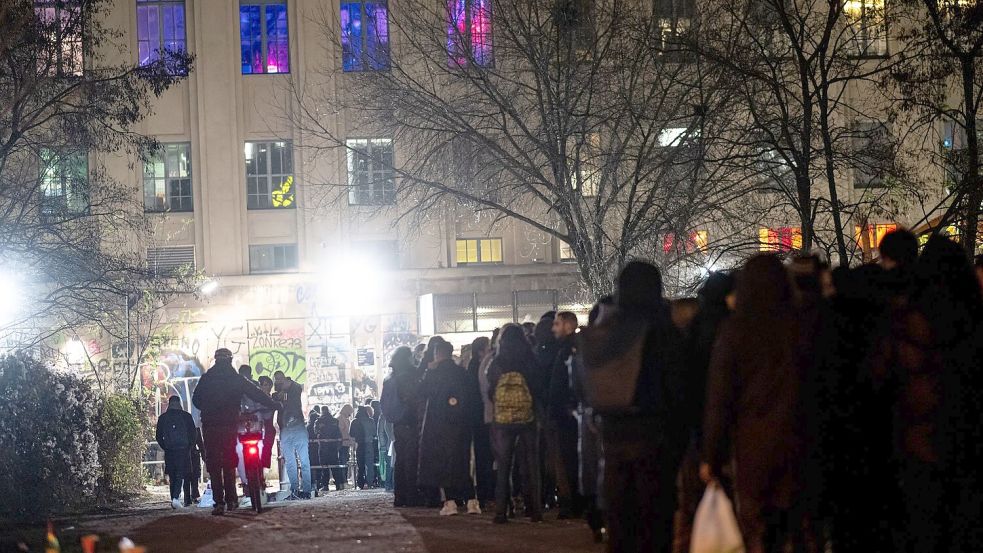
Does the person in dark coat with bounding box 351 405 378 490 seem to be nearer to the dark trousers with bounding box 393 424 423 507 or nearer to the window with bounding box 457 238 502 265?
the dark trousers with bounding box 393 424 423 507

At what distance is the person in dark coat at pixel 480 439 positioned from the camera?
15.5m

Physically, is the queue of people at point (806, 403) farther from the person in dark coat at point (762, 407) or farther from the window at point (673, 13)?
the window at point (673, 13)

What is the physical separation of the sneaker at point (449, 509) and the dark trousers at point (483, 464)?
717mm

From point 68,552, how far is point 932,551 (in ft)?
28.0

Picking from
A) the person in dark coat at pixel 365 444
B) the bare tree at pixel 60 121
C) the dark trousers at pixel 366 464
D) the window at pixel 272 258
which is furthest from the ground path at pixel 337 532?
the window at pixel 272 258

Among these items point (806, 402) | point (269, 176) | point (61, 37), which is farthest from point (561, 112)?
point (806, 402)

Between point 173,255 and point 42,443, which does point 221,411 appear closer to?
point 42,443

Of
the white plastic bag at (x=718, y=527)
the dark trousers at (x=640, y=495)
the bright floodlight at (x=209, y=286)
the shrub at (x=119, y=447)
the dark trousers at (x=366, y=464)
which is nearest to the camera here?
the white plastic bag at (x=718, y=527)

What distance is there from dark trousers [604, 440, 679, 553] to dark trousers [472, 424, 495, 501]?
798 centimetres

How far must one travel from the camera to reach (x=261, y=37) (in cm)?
4066

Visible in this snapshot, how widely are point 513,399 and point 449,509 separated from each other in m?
2.46

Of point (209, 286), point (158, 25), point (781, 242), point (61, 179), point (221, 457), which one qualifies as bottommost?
point (221, 457)

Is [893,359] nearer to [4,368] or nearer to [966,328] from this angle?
[966,328]

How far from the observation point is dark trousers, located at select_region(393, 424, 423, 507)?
678 inches
